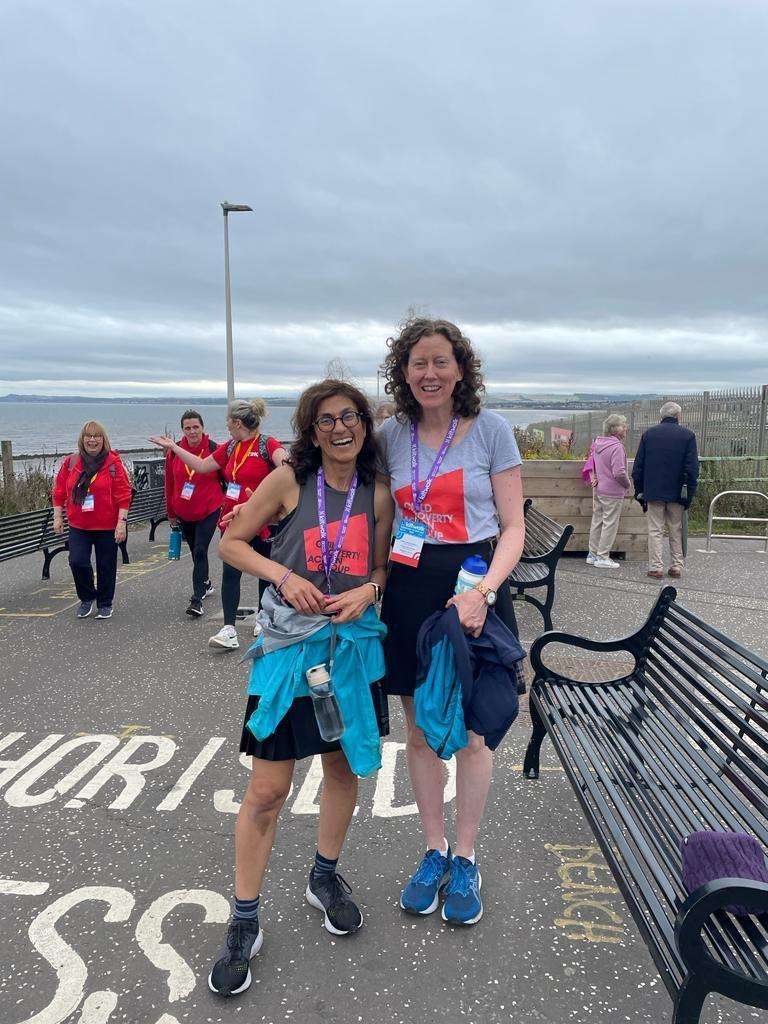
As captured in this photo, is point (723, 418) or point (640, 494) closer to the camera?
point (640, 494)

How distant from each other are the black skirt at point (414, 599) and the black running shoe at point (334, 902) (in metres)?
0.69

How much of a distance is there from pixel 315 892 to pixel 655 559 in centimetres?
577

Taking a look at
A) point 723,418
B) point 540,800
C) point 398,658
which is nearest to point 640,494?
point 540,800

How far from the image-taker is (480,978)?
2.06 meters

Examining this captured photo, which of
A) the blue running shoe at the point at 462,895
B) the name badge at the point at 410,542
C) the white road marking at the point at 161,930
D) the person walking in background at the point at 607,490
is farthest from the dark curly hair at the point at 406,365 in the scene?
the person walking in background at the point at 607,490

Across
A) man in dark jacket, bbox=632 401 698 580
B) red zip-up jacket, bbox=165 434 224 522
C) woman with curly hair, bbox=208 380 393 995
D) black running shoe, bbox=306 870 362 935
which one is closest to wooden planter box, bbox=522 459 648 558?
man in dark jacket, bbox=632 401 698 580

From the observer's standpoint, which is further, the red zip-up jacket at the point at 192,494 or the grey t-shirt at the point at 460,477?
the red zip-up jacket at the point at 192,494

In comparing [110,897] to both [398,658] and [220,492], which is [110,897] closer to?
[398,658]

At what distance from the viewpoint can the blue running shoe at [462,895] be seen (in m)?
2.28

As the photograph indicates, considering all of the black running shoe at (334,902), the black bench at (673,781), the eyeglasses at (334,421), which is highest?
the eyeglasses at (334,421)

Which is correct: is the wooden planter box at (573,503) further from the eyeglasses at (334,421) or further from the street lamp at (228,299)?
the street lamp at (228,299)

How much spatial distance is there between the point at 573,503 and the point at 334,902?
637 cm

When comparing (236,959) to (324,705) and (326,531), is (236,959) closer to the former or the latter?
(324,705)

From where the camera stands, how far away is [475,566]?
2184mm
